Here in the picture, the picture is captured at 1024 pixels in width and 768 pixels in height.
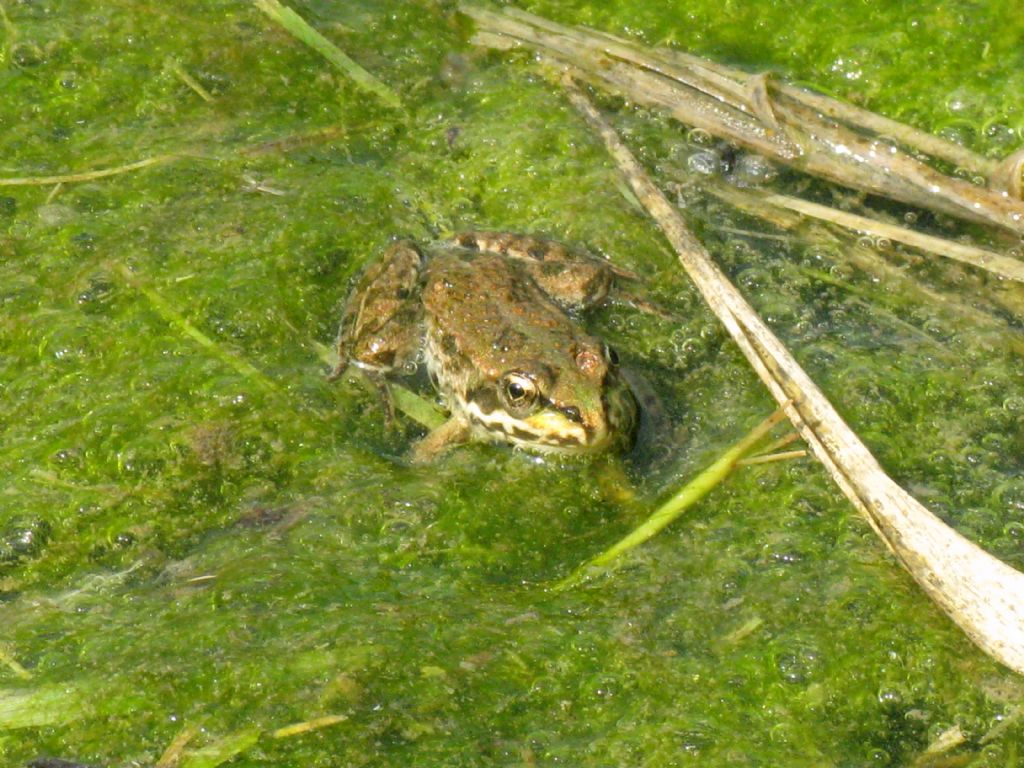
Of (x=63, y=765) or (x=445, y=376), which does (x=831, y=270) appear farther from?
(x=63, y=765)

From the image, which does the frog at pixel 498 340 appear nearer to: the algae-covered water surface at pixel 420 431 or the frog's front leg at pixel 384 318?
the frog's front leg at pixel 384 318

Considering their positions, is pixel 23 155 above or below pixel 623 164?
below

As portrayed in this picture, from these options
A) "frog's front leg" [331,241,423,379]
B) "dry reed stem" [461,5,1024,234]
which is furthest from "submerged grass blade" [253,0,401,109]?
"frog's front leg" [331,241,423,379]

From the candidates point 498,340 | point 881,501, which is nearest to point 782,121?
point 498,340

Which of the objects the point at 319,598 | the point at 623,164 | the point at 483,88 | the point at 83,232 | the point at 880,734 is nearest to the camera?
the point at 880,734

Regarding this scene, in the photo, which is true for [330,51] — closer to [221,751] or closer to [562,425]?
[562,425]

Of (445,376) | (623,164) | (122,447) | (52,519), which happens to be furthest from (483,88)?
(52,519)
